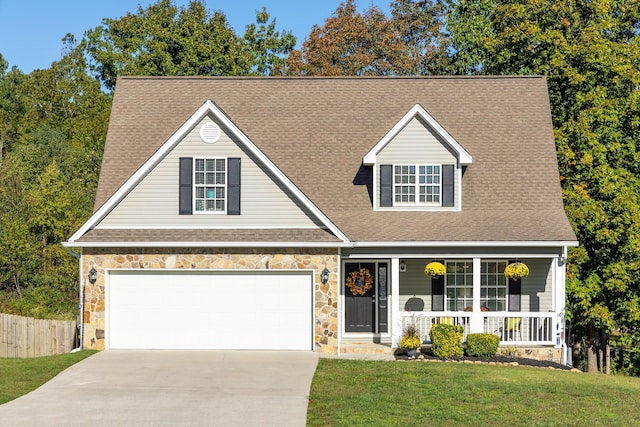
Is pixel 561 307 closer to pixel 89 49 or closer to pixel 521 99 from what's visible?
pixel 521 99

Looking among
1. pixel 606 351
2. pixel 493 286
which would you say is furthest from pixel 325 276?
pixel 606 351

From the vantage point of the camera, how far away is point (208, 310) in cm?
2320

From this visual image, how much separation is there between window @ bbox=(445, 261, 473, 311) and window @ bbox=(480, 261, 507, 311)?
0.35 m

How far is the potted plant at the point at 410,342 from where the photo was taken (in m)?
22.5

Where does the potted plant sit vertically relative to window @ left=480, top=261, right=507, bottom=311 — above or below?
below

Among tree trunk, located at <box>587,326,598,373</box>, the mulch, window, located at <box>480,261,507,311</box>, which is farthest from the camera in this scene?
tree trunk, located at <box>587,326,598,373</box>

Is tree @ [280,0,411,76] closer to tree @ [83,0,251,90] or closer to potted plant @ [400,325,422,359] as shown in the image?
tree @ [83,0,251,90]

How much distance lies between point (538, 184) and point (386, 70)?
79.4ft

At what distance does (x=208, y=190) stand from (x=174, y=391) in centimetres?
686

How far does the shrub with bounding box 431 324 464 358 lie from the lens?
73.6ft

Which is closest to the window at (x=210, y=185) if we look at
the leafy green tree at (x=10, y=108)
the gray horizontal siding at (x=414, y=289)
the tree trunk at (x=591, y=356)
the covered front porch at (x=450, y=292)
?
the covered front porch at (x=450, y=292)


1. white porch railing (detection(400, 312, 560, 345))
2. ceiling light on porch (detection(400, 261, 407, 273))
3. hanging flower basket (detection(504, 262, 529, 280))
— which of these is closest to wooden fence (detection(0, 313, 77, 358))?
white porch railing (detection(400, 312, 560, 345))

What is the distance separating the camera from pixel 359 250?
23625 mm

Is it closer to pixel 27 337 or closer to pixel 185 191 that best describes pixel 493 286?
pixel 185 191
